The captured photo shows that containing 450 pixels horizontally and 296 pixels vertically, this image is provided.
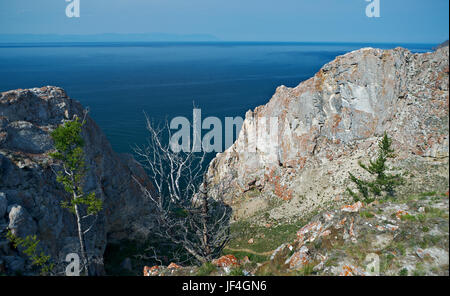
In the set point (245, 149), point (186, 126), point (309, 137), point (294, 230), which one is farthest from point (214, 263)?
point (186, 126)

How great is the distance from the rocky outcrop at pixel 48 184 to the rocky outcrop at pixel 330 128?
9404 mm

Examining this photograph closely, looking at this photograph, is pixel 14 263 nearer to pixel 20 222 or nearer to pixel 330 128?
pixel 20 222

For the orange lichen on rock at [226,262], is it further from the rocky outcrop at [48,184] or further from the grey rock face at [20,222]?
the grey rock face at [20,222]

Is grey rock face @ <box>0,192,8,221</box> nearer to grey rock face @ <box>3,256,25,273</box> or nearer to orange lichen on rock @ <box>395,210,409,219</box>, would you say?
grey rock face @ <box>3,256,25,273</box>

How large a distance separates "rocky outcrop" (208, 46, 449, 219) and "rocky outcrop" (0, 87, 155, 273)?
9.40 meters

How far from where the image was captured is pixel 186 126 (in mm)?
78062

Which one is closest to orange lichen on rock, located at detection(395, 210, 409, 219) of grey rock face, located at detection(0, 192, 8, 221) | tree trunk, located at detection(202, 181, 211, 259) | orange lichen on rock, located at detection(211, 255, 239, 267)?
orange lichen on rock, located at detection(211, 255, 239, 267)

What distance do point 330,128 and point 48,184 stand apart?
90.7ft

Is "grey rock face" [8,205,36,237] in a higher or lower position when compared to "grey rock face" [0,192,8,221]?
lower

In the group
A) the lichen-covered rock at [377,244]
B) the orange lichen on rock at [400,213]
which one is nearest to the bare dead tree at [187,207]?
the lichen-covered rock at [377,244]

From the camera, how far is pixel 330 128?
1372 inches

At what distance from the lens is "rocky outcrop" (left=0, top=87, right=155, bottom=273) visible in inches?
699
